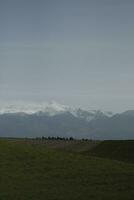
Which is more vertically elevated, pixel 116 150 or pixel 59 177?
pixel 116 150

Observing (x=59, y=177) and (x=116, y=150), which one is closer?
(x=59, y=177)

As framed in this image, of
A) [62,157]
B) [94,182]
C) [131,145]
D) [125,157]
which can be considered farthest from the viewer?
[131,145]

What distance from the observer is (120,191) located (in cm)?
4522

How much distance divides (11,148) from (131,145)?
3676 cm

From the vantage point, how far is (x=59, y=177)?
179 feet

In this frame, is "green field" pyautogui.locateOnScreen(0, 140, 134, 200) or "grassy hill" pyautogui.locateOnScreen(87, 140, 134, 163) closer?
"green field" pyautogui.locateOnScreen(0, 140, 134, 200)

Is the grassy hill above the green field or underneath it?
above

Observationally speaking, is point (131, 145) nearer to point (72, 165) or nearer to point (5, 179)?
point (72, 165)

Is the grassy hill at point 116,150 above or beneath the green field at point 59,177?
above

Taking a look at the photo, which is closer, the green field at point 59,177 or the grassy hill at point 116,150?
the green field at point 59,177

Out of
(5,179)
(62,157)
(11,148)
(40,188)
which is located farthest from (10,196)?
(11,148)

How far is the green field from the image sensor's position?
43625 millimetres

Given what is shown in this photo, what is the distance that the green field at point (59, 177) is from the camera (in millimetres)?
43625

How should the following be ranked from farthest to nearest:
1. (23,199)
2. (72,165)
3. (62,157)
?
(62,157) < (72,165) < (23,199)
